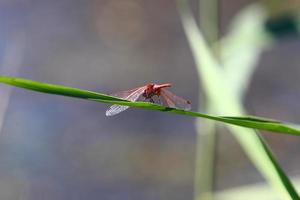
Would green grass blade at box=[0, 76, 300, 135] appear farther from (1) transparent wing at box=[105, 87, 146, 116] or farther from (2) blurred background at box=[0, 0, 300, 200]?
(2) blurred background at box=[0, 0, 300, 200]

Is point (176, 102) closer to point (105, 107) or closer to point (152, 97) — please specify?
point (152, 97)

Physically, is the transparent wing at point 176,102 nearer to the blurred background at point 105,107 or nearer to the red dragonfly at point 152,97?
the red dragonfly at point 152,97

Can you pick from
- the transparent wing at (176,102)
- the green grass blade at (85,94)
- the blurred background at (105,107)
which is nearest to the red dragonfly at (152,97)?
the transparent wing at (176,102)

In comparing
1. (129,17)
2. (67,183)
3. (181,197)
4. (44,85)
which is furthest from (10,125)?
(44,85)

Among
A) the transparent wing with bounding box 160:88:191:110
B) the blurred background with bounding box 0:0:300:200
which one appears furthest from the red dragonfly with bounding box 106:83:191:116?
the blurred background with bounding box 0:0:300:200

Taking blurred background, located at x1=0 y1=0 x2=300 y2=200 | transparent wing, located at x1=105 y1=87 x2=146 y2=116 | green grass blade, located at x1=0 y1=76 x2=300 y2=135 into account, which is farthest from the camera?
blurred background, located at x1=0 y1=0 x2=300 y2=200

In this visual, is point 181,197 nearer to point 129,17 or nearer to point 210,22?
point 129,17

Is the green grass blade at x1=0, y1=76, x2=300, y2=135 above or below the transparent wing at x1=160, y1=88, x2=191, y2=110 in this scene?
below

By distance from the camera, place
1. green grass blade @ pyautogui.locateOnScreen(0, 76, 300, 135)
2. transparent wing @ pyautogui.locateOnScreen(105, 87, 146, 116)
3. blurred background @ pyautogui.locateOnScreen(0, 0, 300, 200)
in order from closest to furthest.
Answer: green grass blade @ pyautogui.locateOnScreen(0, 76, 300, 135) → transparent wing @ pyautogui.locateOnScreen(105, 87, 146, 116) → blurred background @ pyautogui.locateOnScreen(0, 0, 300, 200)
